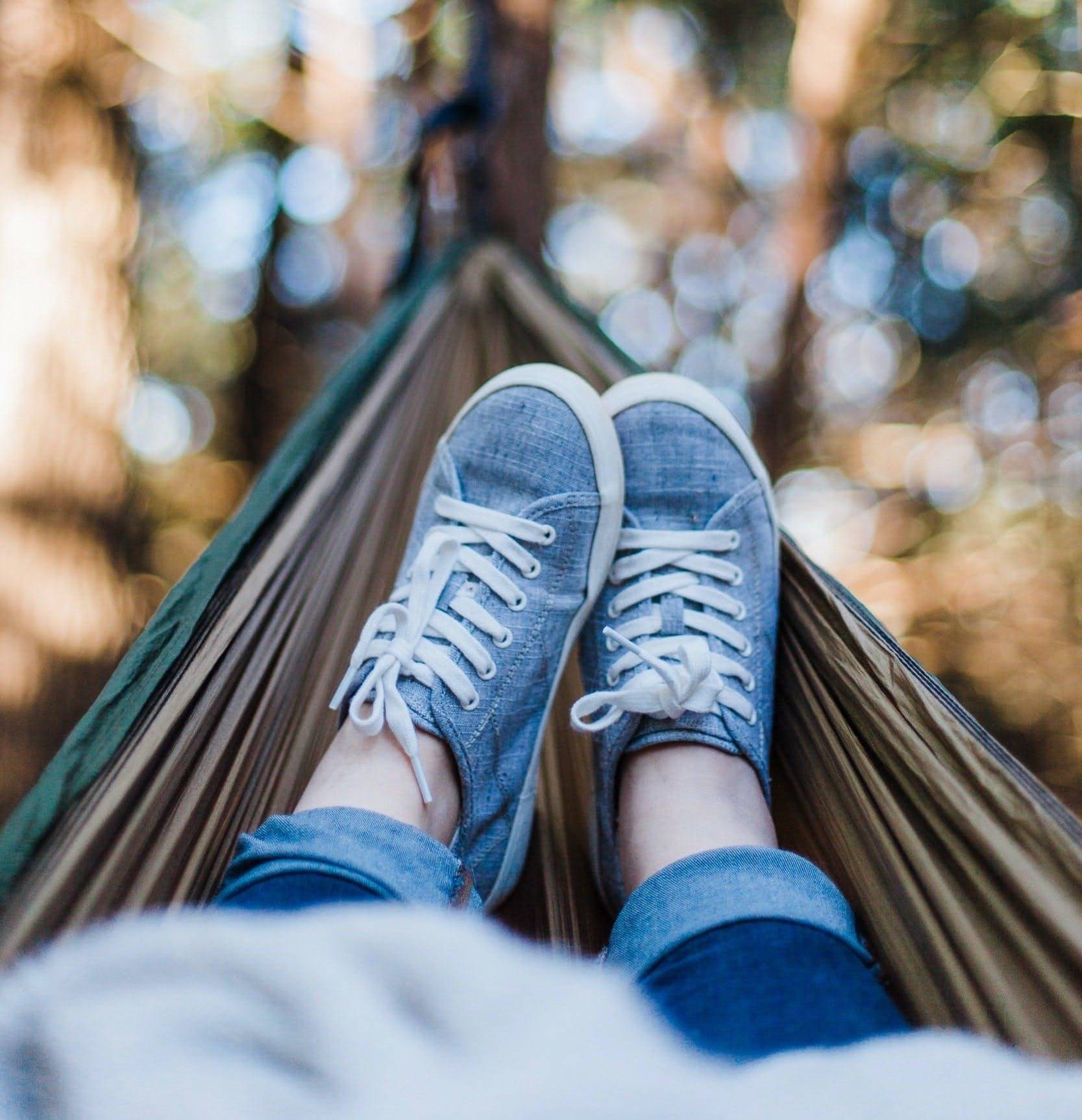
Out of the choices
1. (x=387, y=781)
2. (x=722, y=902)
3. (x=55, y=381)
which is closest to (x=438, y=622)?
(x=387, y=781)

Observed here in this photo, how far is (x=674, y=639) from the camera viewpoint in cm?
71

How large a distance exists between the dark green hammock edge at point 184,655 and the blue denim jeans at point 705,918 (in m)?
0.11

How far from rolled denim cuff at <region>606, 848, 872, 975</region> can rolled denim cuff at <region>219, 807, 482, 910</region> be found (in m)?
0.12

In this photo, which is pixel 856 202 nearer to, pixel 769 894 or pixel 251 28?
pixel 251 28

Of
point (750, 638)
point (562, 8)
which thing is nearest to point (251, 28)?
point (562, 8)

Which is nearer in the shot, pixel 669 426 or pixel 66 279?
pixel 669 426

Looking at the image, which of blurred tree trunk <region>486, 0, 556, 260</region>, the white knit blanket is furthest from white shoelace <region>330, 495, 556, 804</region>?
blurred tree trunk <region>486, 0, 556, 260</region>

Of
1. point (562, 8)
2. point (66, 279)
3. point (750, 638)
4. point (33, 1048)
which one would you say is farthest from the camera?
point (562, 8)

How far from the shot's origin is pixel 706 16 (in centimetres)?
336

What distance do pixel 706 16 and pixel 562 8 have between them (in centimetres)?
63

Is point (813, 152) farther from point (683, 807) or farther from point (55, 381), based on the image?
point (683, 807)

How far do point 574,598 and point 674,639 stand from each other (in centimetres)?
11

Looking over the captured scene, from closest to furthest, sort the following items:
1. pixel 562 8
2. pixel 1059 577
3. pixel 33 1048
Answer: pixel 33 1048, pixel 1059 577, pixel 562 8

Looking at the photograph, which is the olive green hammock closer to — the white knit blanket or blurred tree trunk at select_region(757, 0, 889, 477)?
the white knit blanket
